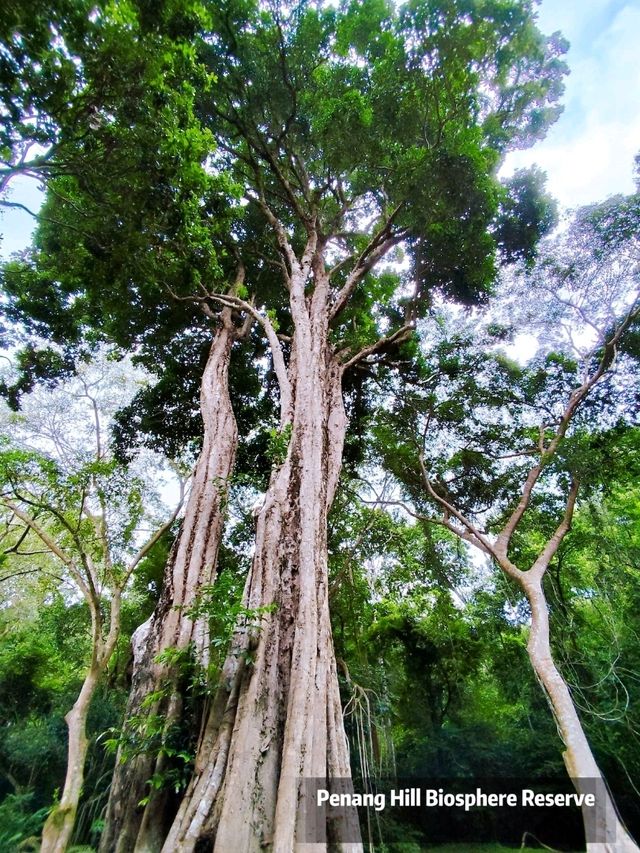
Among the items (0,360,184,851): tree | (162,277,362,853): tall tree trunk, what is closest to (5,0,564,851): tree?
(162,277,362,853): tall tree trunk

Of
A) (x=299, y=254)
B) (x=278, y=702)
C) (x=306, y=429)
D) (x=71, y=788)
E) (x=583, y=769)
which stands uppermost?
(x=299, y=254)

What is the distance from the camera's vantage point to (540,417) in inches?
321

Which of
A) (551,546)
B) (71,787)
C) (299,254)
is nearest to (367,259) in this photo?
(299,254)

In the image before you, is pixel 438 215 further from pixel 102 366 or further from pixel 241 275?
pixel 102 366

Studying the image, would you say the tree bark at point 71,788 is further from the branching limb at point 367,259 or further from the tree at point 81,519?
the branching limb at point 367,259

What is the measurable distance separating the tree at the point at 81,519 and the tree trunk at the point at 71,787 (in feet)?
0.04

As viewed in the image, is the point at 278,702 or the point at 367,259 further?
the point at 367,259

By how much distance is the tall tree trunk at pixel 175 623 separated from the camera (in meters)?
2.95

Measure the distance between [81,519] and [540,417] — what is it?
9.19 meters

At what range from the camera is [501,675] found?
11.4 m

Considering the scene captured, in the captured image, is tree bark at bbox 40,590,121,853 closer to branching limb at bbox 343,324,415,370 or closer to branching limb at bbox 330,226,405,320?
branching limb at bbox 343,324,415,370

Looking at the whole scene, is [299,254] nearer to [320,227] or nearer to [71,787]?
[320,227]

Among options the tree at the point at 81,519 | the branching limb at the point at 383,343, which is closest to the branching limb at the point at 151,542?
the tree at the point at 81,519

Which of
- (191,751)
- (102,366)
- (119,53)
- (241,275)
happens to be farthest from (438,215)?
(102,366)
